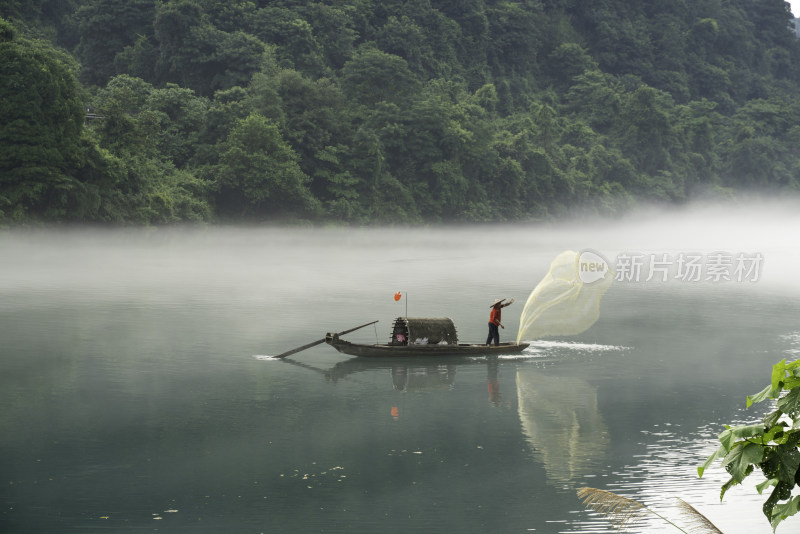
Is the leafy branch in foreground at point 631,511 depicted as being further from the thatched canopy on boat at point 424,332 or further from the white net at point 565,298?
the thatched canopy on boat at point 424,332

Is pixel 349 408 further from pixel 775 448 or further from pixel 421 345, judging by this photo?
pixel 775 448

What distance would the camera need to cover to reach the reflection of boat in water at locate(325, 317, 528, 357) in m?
24.8

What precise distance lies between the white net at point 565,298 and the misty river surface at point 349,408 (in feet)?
3.06

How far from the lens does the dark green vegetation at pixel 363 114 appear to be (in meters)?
57.8

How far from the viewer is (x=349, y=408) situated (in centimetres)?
2022

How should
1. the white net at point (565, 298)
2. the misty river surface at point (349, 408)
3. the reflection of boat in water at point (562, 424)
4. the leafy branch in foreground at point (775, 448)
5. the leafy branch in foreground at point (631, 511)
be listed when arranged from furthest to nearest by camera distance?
the white net at point (565, 298) < the reflection of boat in water at point (562, 424) < the misty river surface at point (349, 408) < the leafy branch in foreground at point (631, 511) < the leafy branch in foreground at point (775, 448)

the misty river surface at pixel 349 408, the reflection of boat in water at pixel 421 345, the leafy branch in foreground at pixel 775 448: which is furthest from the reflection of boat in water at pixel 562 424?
the leafy branch in foreground at pixel 775 448

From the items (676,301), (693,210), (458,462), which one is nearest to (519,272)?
(676,301)

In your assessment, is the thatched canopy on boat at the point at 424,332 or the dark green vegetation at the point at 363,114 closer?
the thatched canopy on boat at the point at 424,332

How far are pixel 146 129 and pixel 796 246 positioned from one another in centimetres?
5349

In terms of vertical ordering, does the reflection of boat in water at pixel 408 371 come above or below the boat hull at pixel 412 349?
below

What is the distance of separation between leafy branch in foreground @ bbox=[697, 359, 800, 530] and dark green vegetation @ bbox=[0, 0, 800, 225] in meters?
52.2

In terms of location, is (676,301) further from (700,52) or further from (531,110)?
(700,52)

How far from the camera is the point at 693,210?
119 metres
